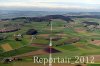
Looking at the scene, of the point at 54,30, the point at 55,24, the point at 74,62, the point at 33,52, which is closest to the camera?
the point at 74,62

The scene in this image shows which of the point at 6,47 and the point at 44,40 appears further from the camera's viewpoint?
the point at 44,40

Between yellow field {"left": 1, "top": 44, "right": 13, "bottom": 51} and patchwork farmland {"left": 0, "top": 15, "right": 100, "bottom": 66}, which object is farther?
yellow field {"left": 1, "top": 44, "right": 13, "bottom": 51}

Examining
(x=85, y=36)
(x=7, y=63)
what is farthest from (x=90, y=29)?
(x=7, y=63)

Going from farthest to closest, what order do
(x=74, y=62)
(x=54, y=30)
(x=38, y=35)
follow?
(x=54, y=30), (x=38, y=35), (x=74, y=62)

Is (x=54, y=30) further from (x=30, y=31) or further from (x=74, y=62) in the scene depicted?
(x=74, y=62)

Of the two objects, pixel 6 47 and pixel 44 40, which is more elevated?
pixel 44 40

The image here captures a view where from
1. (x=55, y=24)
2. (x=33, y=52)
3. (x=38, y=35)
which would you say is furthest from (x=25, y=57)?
(x=55, y=24)

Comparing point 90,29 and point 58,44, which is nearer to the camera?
point 58,44

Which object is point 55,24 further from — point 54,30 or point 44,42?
point 44,42

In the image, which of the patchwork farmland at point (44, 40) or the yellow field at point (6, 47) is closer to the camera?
the patchwork farmland at point (44, 40)
